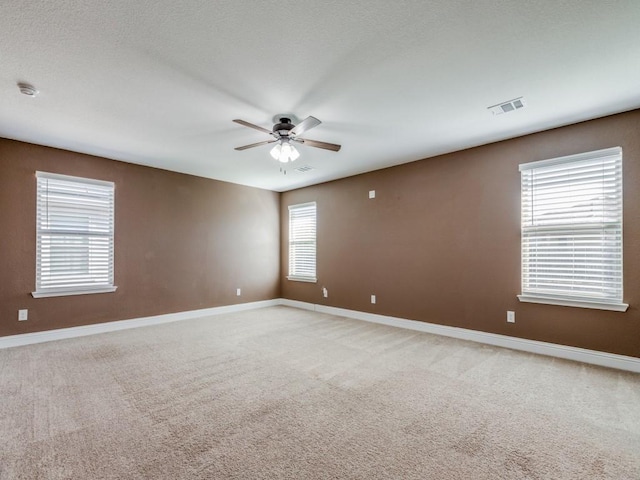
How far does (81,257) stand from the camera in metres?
4.39

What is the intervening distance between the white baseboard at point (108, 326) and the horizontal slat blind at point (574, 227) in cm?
497

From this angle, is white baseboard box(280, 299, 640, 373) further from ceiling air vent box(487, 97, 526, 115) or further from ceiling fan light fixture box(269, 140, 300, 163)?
ceiling fan light fixture box(269, 140, 300, 163)

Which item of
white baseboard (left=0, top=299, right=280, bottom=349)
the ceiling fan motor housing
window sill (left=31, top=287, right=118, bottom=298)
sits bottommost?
white baseboard (left=0, top=299, right=280, bottom=349)

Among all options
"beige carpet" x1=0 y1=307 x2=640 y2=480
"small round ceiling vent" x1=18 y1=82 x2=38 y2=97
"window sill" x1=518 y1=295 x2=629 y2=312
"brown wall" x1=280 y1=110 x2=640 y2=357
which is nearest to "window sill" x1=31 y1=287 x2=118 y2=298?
"beige carpet" x1=0 y1=307 x2=640 y2=480

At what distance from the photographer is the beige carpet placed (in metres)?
1.71

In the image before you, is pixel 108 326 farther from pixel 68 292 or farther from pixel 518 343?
pixel 518 343

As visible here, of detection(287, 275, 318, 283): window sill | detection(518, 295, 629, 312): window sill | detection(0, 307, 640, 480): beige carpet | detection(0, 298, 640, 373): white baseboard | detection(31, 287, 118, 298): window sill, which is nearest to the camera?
detection(0, 307, 640, 480): beige carpet

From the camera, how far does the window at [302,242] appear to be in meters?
6.42

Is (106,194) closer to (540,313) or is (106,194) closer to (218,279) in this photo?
(218,279)

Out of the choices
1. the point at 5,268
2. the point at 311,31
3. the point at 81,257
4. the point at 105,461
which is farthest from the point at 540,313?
the point at 5,268

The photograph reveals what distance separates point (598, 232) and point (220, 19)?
4013 millimetres

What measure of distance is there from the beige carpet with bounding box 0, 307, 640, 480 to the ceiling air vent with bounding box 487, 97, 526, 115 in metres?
2.62

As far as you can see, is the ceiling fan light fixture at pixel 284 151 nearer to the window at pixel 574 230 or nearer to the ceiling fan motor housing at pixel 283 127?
the ceiling fan motor housing at pixel 283 127

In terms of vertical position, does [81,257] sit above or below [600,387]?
above
